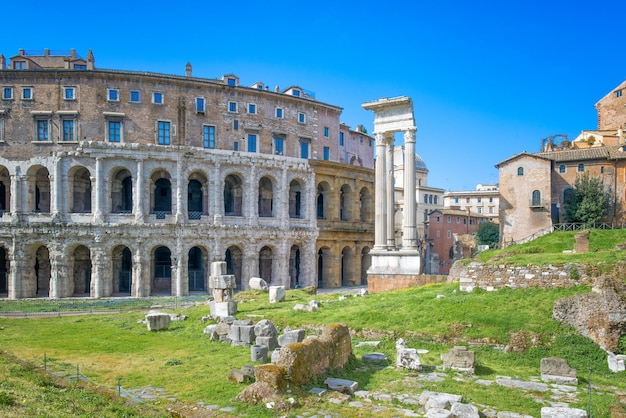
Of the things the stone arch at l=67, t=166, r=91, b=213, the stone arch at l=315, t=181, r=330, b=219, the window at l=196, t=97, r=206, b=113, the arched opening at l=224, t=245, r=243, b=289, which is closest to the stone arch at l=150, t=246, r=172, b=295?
the arched opening at l=224, t=245, r=243, b=289

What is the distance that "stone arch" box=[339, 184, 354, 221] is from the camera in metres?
45.3

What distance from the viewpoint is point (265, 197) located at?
141ft

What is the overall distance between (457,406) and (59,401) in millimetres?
7632

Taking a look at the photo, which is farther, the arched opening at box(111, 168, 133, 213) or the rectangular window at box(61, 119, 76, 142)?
the arched opening at box(111, 168, 133, 213)

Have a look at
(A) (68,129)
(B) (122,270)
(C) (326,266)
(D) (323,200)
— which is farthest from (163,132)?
(C) (326,266)

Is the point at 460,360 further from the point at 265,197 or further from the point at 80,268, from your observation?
the point at 80,268

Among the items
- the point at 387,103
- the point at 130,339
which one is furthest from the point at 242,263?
the point at 130,339

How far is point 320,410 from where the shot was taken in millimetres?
9539

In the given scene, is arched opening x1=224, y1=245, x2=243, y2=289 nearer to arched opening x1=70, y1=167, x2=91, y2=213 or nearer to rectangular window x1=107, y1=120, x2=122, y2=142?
arched opening x1=70, y1=167, x2=91, y2=213

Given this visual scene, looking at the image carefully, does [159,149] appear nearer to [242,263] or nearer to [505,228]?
[242,263]

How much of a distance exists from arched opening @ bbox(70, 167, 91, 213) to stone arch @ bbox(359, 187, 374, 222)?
79.0ft

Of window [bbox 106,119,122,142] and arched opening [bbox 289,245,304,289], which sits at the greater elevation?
window [bbox 106,119,122,142]

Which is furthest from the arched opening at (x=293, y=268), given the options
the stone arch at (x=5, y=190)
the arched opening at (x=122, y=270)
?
the stone arch at (x=5, y=190)

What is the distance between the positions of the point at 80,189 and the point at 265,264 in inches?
637
